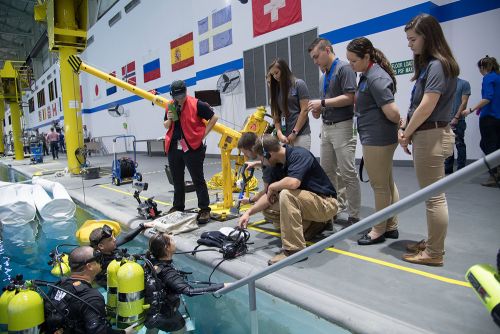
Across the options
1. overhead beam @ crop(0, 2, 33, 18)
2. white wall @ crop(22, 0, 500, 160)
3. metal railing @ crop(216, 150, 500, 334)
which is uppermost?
overhead beam @ crop(0, 2, 33, 18)

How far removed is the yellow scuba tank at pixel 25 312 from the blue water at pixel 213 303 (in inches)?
30.1

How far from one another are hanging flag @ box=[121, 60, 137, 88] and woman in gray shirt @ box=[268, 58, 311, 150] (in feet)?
45.7

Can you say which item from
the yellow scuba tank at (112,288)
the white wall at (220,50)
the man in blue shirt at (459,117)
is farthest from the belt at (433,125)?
the white wall at (220,50)

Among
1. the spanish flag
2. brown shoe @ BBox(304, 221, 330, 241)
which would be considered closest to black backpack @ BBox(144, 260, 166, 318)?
brown shoe @ BBox(304, 221, 330, 241)

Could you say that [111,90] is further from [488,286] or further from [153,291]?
[488,286]

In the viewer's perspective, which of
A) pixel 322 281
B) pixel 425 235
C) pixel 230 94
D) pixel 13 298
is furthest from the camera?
pixel 230 94

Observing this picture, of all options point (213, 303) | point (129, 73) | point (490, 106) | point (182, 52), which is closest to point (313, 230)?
point (213, 303)

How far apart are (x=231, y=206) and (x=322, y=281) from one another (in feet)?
6.94

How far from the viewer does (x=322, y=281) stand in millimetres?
2330

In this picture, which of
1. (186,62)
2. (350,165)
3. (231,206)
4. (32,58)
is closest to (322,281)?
(350,165)

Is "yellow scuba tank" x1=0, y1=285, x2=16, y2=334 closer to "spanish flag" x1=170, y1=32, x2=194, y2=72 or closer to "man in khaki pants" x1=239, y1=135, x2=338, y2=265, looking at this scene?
"man in khaki pants" x1=239, y1=135, x2=338, y2=265

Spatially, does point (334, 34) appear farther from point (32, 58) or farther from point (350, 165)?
point (32, 58)

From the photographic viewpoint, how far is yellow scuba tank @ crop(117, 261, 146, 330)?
6.40 feet

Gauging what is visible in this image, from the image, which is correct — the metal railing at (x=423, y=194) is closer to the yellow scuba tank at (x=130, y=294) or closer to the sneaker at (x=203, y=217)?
the yellow scuba tank at (x=130, y=294)
